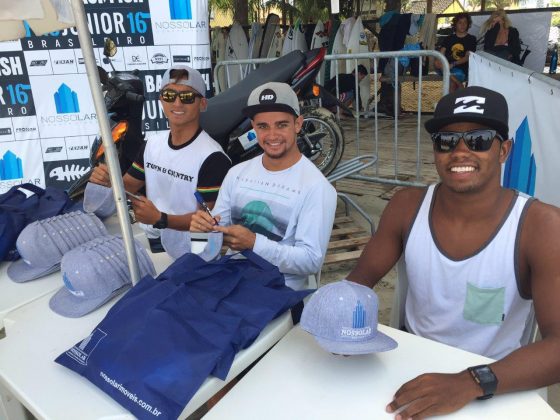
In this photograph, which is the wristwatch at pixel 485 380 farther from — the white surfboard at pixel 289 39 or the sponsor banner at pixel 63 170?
the white surfboard at pixel 289 39

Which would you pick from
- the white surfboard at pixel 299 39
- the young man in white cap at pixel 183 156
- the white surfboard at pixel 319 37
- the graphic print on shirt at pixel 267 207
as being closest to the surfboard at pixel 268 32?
the white surfboard at pixel 299 39

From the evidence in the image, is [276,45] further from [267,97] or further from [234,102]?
[267,97]

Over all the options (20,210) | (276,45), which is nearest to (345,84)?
(276,45)

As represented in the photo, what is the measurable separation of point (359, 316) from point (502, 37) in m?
7.72

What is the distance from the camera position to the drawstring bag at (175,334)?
3.29 feet

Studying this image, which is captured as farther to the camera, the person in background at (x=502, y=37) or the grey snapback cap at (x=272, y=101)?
the person in background at (x=502, y=37)

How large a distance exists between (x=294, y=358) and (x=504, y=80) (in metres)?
2.20

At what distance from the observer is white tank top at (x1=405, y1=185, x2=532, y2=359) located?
4.41ft

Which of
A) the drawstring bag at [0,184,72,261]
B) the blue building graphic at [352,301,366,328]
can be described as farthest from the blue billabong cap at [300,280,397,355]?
the drawstring bag at [0,184,72,261]

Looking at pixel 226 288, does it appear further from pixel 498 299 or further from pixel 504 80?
pixel 504 80

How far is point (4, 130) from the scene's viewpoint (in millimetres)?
3785

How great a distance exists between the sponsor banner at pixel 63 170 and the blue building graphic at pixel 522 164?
331 cm

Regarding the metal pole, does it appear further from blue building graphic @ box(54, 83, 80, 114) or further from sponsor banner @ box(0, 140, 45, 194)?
sponsor banner @ box(0, 140, 45, 194)

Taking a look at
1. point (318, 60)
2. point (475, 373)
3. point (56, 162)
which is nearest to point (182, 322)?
point (475, 373)
